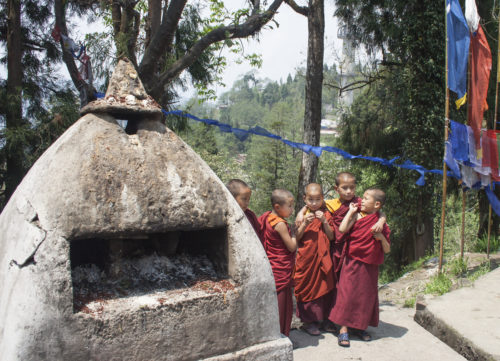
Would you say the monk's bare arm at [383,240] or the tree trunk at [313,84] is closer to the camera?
the monk's bare arm at [383,240]

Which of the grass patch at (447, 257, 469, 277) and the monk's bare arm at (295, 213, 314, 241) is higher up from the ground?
the monk's bare arm at (295, 213, 314, 241)

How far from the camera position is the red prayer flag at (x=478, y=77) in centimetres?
543

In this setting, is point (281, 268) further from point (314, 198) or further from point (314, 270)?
point (314, 198)

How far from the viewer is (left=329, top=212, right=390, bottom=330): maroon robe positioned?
376 cm

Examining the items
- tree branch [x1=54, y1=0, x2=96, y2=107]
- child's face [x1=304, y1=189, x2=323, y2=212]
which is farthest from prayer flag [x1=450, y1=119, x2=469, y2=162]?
tree branch [x1=54, y1=0, x2=96, y2=107]

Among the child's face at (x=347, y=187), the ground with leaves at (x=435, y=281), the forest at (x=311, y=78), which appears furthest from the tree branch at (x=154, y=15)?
the ground with leaves at (x=435, y=281)

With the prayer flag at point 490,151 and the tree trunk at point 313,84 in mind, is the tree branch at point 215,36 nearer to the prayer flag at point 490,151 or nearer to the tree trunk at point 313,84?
Result: the tree trunk at point 313,84

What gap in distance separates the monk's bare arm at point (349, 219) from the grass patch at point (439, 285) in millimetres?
1929

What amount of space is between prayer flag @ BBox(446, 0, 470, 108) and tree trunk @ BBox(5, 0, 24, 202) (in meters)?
6.97

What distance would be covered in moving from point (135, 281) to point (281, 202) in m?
1.47

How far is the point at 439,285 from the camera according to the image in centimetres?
508

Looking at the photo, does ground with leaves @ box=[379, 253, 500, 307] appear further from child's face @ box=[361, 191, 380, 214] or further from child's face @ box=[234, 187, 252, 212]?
child's face @ box=[234, 187, 252, 212]

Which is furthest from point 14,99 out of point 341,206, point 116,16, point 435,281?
point 435,281

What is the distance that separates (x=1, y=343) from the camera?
6.17ft
